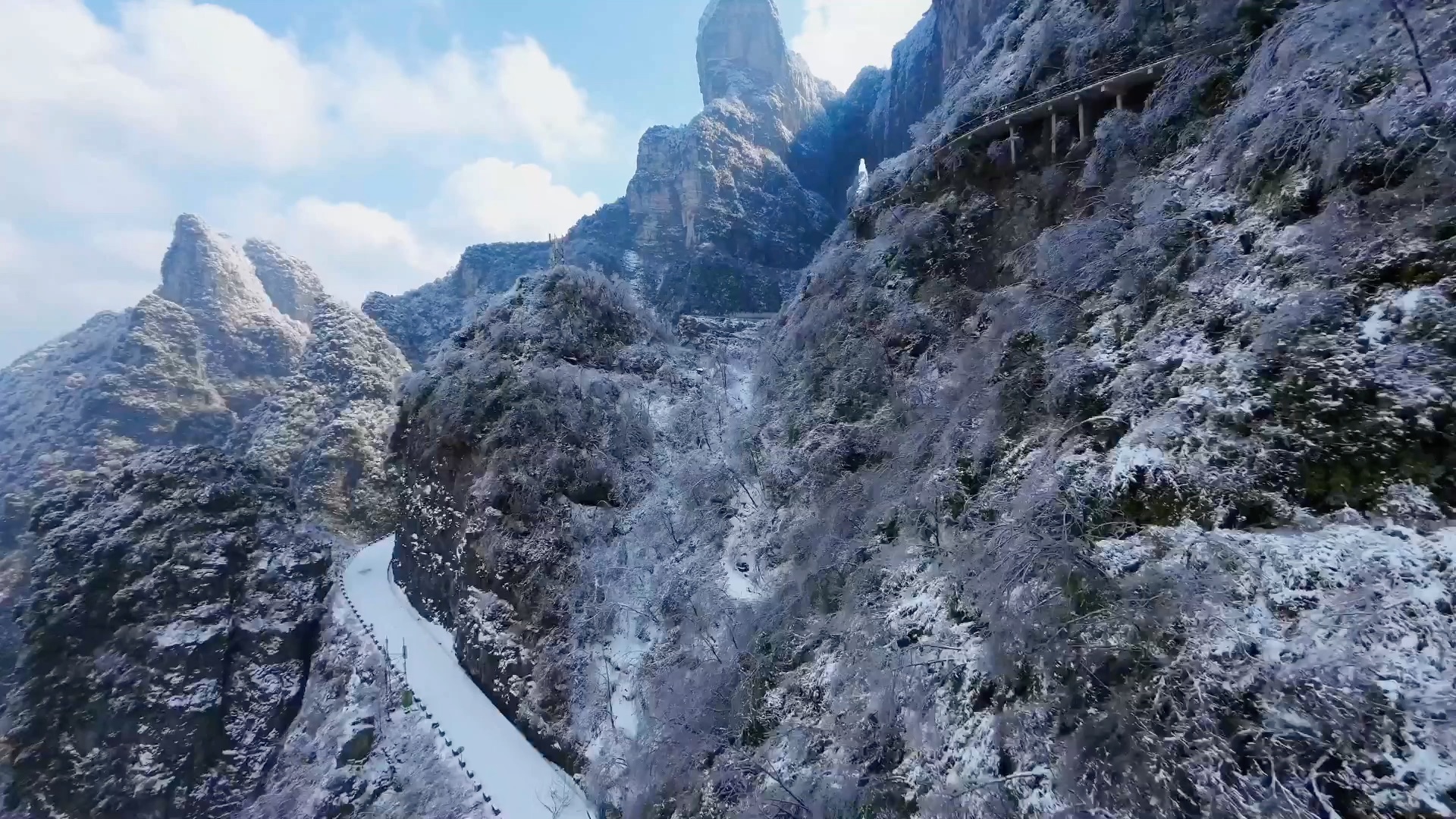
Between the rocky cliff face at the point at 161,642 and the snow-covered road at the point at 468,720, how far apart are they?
4401 millimetres

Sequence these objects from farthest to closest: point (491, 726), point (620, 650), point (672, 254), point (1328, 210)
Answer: point (672, 254) → point (491, 726) → point (620, 650) → point (1328, 210)

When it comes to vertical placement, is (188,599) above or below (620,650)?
above

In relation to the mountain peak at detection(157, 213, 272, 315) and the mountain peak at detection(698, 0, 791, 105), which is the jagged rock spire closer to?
the mountain peak at detection(698, 0, 791, 105)

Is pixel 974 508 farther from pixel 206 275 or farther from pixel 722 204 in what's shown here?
pixel 206 275

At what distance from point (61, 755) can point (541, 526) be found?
23277mm

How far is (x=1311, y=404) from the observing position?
7.10 meters

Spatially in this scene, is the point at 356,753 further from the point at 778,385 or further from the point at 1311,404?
the point at 1311,404

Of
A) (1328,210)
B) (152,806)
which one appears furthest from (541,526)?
(1328,210)

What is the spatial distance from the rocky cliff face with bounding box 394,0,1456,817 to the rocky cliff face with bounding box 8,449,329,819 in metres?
13.0

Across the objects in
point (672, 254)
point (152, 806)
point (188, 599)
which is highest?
point (672, 254)

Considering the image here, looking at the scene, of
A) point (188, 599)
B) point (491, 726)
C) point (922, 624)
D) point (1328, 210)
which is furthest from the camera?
point (188, 599)

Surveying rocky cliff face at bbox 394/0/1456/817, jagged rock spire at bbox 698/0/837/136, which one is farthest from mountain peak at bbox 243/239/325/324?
rocky cliff face at bbox 394/0/1456/817

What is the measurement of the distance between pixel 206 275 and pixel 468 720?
97491mm

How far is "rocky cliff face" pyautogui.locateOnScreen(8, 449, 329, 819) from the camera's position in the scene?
2519 centimetres
